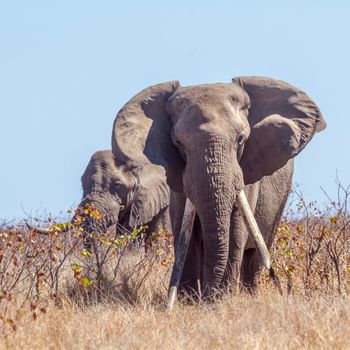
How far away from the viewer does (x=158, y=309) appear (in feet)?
37.2

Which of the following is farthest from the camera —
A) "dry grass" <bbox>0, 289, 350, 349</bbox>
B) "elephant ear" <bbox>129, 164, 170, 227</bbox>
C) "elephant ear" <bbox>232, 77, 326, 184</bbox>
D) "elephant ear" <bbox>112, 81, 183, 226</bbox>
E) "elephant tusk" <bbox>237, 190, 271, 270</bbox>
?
"elephant ear" <bbox>129, 164, 170, 227</bbox>

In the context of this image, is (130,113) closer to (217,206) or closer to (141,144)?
(141,144)

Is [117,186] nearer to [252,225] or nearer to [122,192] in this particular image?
[122,192]

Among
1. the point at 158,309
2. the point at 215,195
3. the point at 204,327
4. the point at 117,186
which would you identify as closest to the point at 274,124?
the point at 215,195

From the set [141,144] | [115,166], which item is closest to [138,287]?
[141,144]

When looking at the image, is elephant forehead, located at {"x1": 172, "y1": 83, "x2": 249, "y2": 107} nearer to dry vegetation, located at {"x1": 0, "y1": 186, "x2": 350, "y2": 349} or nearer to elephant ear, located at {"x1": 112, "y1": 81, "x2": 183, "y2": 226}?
elephant ear, located at {"x1": 112, "y1": 81, "x2": 183, "y2": 226}

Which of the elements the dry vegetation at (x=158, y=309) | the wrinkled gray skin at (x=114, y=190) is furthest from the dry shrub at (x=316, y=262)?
the wrinkled gray skin at (x=114, y=190)

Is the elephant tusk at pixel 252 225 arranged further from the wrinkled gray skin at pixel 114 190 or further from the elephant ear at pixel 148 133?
the wrinkled gray skin at pixel 114 190

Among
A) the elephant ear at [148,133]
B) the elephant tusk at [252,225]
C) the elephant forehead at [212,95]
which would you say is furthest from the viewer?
the elephant ear at [148,133]

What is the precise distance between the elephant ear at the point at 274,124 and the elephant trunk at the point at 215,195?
65 centimetres

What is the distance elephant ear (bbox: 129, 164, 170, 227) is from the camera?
20.5 metres

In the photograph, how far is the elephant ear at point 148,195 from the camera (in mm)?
20516

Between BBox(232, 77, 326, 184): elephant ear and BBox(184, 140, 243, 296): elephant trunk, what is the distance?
655mm

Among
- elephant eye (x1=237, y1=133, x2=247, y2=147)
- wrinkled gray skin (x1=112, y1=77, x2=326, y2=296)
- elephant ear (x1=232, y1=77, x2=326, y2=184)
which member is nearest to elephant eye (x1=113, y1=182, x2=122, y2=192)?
wrinkled gray skin (x1=112, y1=77, x2=326, y2=296)
